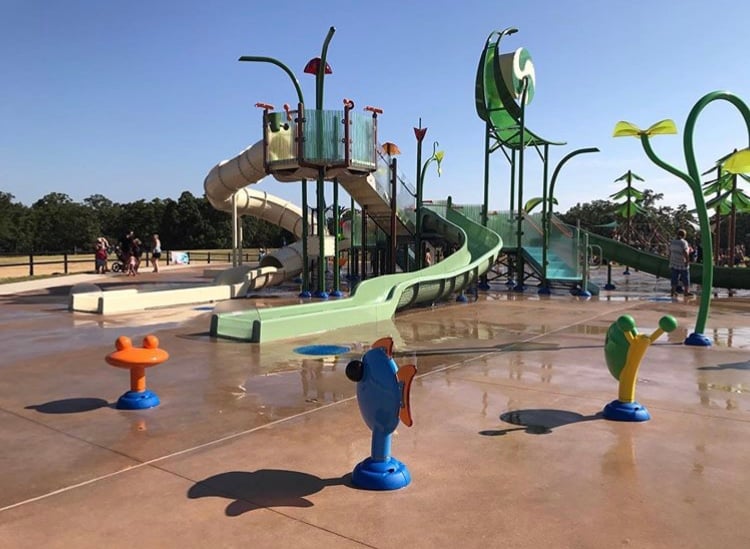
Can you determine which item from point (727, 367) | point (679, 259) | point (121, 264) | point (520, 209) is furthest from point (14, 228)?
point (727, 367)

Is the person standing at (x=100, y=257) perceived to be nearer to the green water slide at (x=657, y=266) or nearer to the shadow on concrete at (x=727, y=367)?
the green water slide at (x=657, y=266)

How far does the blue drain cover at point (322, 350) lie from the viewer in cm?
922

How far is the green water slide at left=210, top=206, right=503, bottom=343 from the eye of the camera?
10586mm

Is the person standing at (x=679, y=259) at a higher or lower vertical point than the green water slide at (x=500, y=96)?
lower

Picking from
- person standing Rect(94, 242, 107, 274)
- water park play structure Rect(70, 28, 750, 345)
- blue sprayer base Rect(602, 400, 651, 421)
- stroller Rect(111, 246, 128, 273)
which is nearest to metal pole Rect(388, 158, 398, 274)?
water park play structure Rect(70, 28, 750, 345)

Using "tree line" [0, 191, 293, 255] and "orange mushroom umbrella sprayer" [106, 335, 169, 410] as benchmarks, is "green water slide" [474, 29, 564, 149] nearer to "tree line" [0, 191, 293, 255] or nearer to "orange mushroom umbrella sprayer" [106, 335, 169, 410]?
"orange mushroom umbrella sprayer" [106, 335, 169, 410]

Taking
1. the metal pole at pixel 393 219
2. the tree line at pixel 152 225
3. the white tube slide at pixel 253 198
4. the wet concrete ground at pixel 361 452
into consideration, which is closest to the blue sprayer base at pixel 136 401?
the wet concrete ground at pixel 361 452

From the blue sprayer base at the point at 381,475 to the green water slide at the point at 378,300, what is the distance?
20.0 ft

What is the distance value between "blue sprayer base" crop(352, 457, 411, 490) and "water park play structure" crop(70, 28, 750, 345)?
6506 mm

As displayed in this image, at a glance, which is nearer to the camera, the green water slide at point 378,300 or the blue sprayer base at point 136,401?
the blue sprayer base at point 136,401

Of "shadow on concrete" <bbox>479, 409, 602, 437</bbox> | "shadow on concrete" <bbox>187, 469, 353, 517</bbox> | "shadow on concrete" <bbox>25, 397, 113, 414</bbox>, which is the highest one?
"shadow on concrete" <bbox>25, 397, 113, 414</bbox>

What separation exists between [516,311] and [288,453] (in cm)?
1072

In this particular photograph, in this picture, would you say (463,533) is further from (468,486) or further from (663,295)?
(663,295)

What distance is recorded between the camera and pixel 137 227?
83.1m
